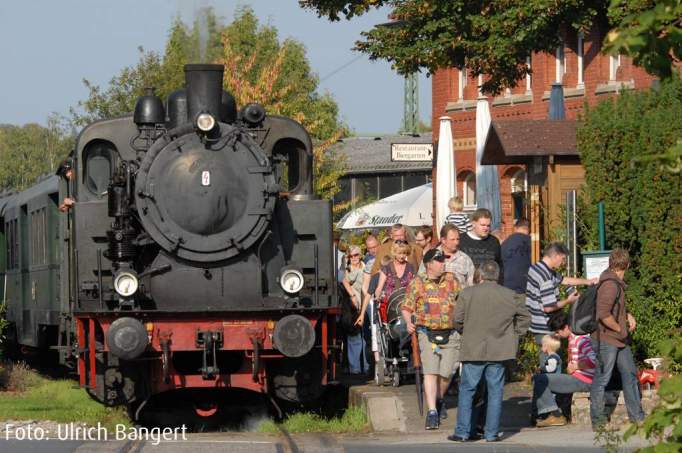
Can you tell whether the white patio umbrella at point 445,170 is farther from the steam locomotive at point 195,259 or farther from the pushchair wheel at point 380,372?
the steam locomotive at point 195,259

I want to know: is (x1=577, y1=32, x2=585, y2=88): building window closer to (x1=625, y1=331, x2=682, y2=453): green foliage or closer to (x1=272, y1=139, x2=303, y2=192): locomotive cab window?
(x1=272, y1=139, x2=303, y2=192): locomotive cab window

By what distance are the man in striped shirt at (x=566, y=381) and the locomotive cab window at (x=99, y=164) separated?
4602mm

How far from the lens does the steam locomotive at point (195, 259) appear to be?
12969 millimetres

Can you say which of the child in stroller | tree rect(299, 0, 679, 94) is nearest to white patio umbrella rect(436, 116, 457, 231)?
tree rect(299, 0, 679, 94)

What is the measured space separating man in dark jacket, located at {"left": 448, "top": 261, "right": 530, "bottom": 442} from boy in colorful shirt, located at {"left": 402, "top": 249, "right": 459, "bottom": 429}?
590mm

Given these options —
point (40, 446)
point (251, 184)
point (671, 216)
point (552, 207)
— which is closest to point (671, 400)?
point (40, 446)

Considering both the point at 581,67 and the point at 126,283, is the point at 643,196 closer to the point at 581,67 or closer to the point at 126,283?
the point at 126,283

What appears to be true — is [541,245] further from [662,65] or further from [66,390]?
[662,65]

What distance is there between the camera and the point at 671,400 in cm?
562

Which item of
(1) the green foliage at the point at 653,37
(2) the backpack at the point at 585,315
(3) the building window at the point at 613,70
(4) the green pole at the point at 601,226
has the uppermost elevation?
(3) the building window at the point at 613,70

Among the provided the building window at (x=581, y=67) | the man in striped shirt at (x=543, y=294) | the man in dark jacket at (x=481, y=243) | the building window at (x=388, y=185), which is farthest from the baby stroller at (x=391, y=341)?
the building window at (x=388, y=185)

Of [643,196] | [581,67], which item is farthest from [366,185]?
[643,196]

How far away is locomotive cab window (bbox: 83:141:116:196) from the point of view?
1402 cm

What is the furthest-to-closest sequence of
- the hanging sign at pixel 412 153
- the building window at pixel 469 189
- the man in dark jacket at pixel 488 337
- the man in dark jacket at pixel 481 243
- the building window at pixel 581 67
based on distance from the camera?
the building window at pixel 469 189, the building window at pixel 581 67, the hanging sign at pixel 412 153, the man in dark jacket at pixel 481 243, the man in dark jacket at pixel 488 337
